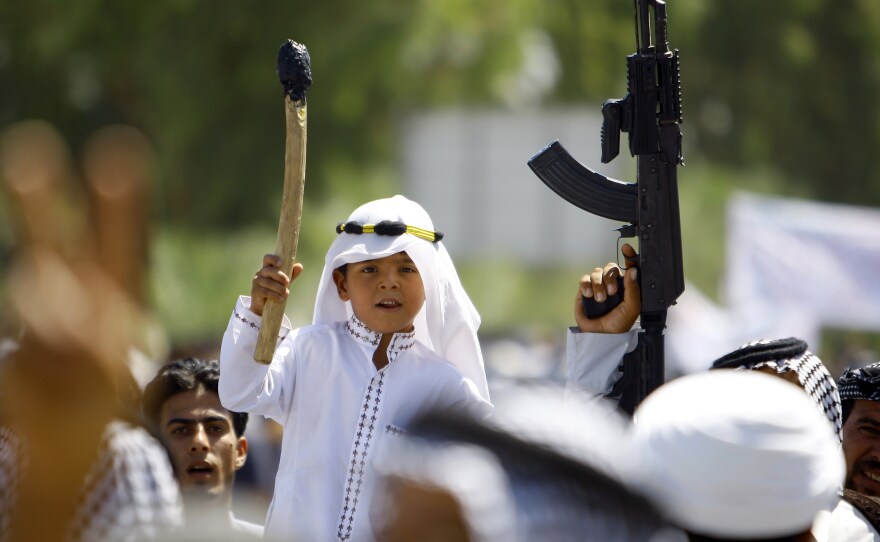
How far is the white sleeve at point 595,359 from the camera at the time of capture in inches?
137

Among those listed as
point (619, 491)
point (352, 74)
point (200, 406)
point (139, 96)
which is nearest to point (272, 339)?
point (200, 406)

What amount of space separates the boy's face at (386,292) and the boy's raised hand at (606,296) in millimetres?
441

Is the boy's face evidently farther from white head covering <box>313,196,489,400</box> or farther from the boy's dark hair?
the boy's dark hair

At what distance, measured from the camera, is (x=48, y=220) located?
5.50 ft

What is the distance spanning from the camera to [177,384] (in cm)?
426

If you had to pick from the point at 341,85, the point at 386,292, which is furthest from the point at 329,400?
the point at 341,85

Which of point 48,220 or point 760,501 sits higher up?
point 48,220

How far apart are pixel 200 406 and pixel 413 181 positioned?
17.1 meters

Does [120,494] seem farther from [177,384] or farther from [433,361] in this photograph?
[177,384]

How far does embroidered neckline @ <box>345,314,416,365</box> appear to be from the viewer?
3691 millimetres

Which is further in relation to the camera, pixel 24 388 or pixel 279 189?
pixel 279 189

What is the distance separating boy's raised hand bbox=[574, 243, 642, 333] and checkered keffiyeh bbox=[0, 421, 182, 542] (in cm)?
172

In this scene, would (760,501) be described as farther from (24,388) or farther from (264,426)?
(264,426)

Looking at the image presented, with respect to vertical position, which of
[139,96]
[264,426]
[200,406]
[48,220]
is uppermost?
[139,96]
